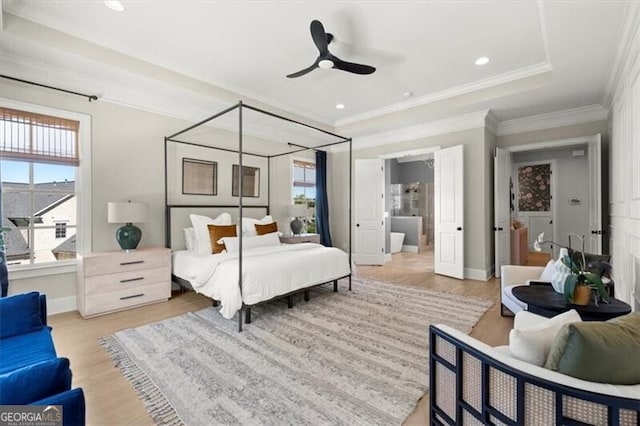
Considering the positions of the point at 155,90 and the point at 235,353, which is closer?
the point at 235,353

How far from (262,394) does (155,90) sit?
382 centimetres

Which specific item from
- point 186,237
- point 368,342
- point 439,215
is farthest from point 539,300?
point 186,237

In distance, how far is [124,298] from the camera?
3.39m

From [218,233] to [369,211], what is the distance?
11.1 feet

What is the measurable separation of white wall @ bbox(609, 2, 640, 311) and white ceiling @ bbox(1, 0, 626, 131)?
0.50 ft

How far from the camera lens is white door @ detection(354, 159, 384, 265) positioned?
20.1 ft

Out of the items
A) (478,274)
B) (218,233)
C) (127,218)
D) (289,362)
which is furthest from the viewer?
(478,274)

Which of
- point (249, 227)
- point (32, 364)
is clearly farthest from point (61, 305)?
point (32, 364)

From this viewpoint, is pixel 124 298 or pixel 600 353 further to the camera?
pixel 124 298

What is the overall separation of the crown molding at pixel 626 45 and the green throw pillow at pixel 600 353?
8.63ft

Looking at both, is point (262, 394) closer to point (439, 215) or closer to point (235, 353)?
point (235, 353)

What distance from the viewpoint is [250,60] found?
11.6ft

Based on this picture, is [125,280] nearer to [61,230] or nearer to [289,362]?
[61,230]

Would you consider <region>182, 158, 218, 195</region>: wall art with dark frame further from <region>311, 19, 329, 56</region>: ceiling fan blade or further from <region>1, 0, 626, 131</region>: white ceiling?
<region>311, 19, 329, 56</region>: ceiling fan blade
